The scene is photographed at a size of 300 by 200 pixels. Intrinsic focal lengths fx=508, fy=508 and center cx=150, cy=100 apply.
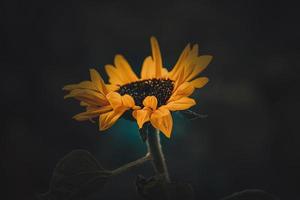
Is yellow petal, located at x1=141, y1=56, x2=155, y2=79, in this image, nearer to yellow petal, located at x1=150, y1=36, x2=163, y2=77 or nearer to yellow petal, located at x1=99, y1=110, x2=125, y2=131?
yellow petal, located at x1=150, y1=36, x2=163, y2=77

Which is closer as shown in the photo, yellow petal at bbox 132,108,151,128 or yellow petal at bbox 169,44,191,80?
yellow petal at bbox 132,108,151,128

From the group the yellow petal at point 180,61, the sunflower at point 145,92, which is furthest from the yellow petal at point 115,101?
the yellow petal at point 180,61

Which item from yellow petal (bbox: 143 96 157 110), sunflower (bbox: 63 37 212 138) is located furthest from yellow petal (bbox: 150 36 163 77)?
yellow petal (bbox: 143 96 157 110)

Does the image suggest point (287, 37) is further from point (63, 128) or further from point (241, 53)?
point (63, 128)

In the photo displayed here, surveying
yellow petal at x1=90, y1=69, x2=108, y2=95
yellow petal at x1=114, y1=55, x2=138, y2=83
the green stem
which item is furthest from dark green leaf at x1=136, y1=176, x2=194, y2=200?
yellow petal at x1=114, y1=55, x2=138, y2=83

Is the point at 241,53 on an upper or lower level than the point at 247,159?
upper

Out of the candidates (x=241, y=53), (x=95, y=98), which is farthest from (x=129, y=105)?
(x=241, y=53)

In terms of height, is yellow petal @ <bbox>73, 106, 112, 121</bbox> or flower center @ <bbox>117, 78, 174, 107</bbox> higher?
flower center @ <bbox>117, 78, 174, 107</bbox>

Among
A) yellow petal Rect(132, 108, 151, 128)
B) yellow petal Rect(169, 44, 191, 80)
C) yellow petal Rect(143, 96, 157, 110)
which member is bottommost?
yellow petal Rect(132, 108, 151, 128)
